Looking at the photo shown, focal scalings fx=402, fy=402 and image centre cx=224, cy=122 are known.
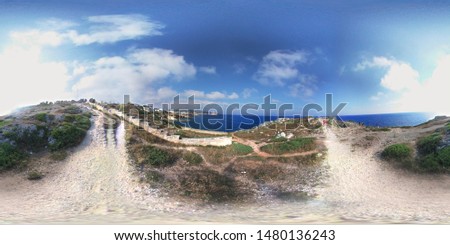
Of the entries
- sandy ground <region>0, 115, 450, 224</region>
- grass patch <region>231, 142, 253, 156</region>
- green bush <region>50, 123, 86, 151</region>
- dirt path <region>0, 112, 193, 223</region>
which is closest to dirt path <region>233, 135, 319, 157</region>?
grass patch <region>231, 142, 253, 156</region>

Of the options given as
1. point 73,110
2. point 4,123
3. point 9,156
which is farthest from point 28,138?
point 73,110

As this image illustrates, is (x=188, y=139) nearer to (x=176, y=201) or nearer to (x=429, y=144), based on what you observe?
(x=176, y=201)

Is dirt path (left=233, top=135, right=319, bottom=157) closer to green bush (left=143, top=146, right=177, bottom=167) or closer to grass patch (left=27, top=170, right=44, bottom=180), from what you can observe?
green bush (left=143, top=146, right=177, bottom=167)

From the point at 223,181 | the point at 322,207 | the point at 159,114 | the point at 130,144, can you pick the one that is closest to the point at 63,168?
the point at 130,144

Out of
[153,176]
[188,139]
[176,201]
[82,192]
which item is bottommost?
[176,201]

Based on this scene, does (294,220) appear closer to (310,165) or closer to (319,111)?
(310,165)

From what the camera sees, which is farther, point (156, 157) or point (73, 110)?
point (73, 110)
